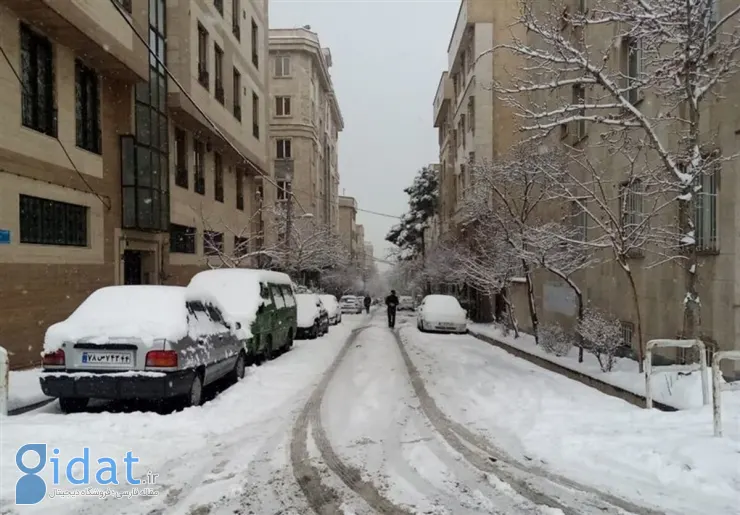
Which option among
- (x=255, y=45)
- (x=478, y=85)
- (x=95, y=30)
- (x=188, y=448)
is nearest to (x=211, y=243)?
(x=95, y=30)

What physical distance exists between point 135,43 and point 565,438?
1578 cm

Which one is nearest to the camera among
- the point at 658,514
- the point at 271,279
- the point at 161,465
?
the point at 658,514

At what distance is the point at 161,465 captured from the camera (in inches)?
231

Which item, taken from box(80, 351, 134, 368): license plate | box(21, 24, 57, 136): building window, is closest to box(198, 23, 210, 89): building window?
box(21, 24, 57, 136): building window

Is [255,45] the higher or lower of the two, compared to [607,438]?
higher

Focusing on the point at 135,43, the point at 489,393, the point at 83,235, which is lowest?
the point at 489,393

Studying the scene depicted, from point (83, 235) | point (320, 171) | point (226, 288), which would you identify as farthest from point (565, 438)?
point (320, 171)

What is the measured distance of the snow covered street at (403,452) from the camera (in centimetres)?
494

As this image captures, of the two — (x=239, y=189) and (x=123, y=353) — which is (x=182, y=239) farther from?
(x=123, y=353)

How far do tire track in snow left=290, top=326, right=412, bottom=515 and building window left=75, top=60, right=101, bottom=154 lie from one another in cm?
1163

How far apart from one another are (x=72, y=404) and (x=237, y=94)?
23656 mm

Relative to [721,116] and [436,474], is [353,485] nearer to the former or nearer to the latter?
[436,474]

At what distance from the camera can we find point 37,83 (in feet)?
46.1

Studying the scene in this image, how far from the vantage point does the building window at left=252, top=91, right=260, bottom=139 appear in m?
32.8
